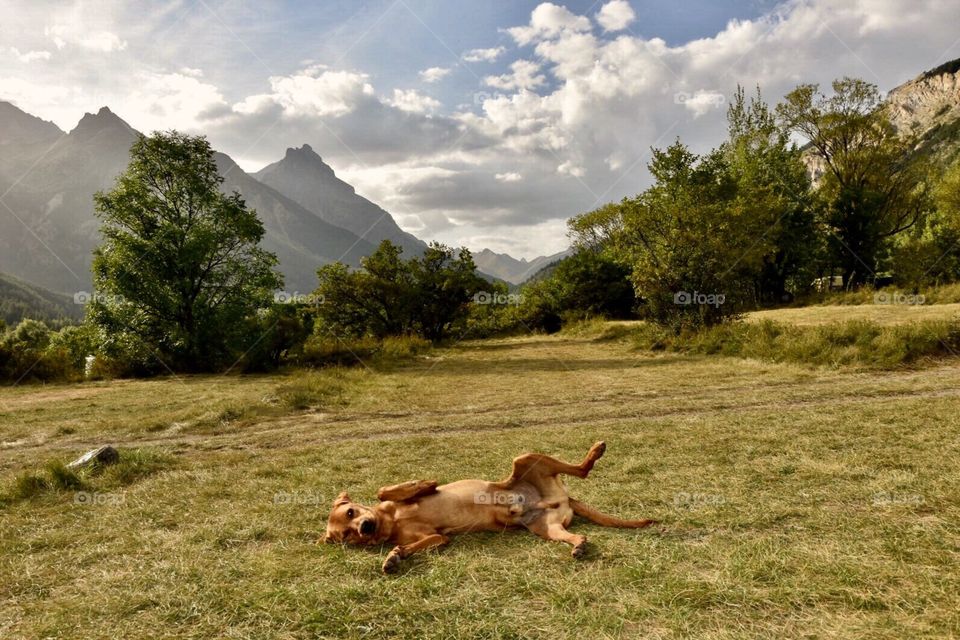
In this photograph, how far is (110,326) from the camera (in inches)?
739

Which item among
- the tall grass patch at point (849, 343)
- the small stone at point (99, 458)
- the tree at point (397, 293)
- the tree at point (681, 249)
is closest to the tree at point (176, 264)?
the tree at point (397, 293)

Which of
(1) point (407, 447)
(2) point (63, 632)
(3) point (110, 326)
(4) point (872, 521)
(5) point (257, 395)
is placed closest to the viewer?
(2) point (63, 632)

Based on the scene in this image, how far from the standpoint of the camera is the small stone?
621 centimetres

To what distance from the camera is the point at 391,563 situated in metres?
3.43

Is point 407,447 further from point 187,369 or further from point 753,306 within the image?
point 753,306

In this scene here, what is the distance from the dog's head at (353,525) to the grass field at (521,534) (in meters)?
0.10

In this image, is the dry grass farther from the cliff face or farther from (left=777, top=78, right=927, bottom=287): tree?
the cliff face

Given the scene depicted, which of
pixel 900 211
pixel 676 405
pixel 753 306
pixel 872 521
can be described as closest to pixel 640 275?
pixel 676 405

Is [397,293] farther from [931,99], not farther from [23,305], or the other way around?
[931,99]

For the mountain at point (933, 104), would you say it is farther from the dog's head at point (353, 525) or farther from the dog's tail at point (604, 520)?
the dog's head at point (353, 525)

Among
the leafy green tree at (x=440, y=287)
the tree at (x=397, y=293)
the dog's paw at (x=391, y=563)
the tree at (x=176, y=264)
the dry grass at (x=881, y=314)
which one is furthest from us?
the leafy green tree at (x=440, y=287)

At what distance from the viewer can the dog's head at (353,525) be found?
375 cm

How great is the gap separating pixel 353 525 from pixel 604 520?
6.78 feet

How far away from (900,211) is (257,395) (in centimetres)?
3932
